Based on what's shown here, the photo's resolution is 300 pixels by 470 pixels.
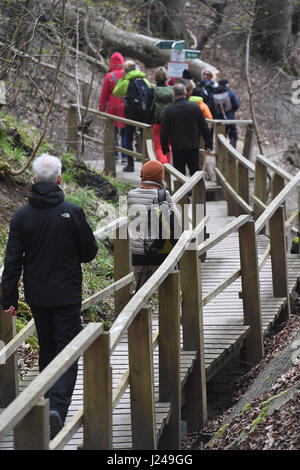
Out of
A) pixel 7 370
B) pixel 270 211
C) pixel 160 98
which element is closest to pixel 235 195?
pixel 160 98

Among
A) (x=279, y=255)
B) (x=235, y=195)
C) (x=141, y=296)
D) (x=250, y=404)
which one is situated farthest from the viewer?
Result: (x=235, y=195)

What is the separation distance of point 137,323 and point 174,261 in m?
1.04

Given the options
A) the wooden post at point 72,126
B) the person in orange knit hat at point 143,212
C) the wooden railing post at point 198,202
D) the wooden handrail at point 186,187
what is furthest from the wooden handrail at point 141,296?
the wooden post at point 72,126

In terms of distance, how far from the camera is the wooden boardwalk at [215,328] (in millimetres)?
5855

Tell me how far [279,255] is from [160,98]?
480 centimetres

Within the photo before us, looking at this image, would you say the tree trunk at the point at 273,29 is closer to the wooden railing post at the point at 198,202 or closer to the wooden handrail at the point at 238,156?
the wooden handrail at the point at 238,156

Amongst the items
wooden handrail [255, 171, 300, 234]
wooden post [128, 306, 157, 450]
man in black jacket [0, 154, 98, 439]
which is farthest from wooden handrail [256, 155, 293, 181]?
wooden post [128, 306, 157, 450]

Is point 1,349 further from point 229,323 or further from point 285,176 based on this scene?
point 285,176

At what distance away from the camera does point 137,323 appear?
206 inches

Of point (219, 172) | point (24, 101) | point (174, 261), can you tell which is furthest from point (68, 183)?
point (174, 261)

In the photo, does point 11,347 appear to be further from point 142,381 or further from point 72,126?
point 72,126

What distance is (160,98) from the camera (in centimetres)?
1345

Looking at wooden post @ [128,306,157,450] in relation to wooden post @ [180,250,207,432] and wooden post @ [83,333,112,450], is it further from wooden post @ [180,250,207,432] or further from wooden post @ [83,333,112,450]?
wooden post @ [180,250,207,432]

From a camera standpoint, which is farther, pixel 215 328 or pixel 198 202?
pixel 198 202
